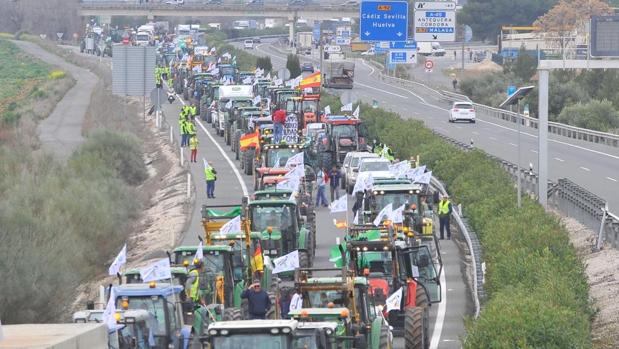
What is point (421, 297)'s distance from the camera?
81.9 ft

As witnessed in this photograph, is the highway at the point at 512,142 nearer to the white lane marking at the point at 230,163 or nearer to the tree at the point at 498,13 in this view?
the white lane marking at the point at 230,163

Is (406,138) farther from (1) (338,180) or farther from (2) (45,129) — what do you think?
(2) (45,129)

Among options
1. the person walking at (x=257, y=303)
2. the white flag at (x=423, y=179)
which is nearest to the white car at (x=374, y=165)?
the white flag at (x=423, y=179)

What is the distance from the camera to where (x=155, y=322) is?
2091cm

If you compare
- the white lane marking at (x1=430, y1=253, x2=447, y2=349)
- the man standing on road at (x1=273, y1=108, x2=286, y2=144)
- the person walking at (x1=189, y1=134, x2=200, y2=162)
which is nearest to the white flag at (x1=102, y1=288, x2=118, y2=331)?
the white lane marking at (x1=430, y1=253, x2=447, y2=349)

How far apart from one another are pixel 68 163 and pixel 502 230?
2878 centimetres

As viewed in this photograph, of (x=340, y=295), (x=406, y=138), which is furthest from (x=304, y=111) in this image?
(x=340, y=295)

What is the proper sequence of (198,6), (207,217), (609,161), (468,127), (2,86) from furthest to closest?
1. (198,6)
2. (2,86)
3. (468,127)
4. (609,161)
5. (207,217)

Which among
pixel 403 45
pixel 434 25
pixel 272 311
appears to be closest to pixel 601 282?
pixel 272 311

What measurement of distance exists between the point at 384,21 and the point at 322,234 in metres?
14.2

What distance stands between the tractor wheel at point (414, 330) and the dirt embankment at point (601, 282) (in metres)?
2.86

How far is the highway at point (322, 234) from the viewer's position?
88.9 feet

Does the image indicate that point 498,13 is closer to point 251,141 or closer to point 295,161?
point 251,141

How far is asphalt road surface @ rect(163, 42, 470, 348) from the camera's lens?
88.9 ft
